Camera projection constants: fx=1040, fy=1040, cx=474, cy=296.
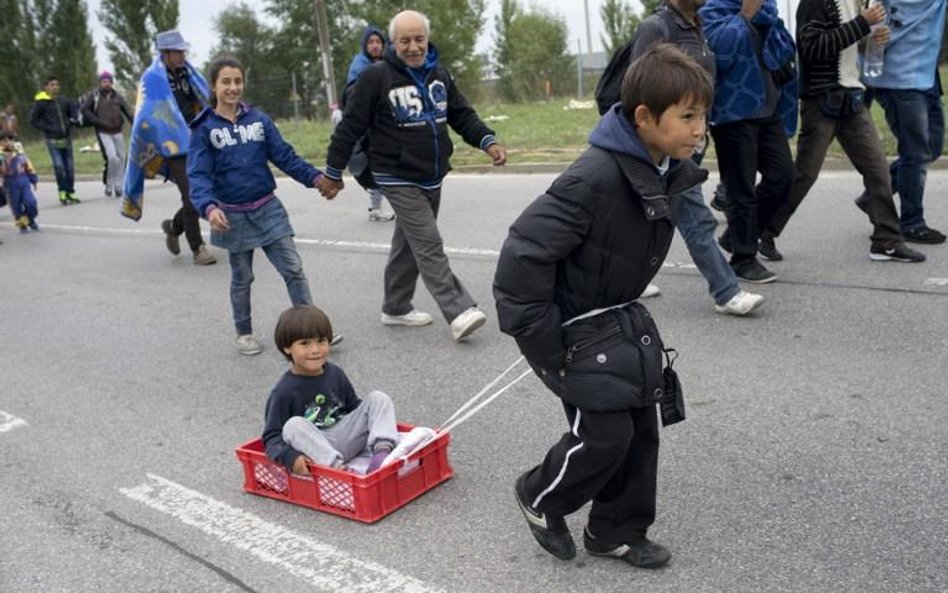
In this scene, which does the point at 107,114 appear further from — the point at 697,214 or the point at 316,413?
the point at 316,413

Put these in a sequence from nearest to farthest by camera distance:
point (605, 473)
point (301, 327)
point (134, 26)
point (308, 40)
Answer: point (605, 473)
point (301, 327)
point (134, 26)
point (308, 40)

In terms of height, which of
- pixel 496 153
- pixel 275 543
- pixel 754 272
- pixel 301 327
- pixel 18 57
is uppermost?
pixel 18 57

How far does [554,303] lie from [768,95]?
12.1 ft

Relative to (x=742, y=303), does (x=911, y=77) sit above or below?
above

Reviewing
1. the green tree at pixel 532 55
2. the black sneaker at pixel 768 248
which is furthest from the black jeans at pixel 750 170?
the green tree at pixel 532 55

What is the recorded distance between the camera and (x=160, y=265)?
10008 millimetres

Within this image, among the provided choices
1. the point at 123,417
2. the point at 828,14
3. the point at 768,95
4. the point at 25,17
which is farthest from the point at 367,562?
the point at 25,17

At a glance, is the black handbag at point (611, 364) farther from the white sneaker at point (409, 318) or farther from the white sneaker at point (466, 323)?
the white sneaker at point (409, 318)

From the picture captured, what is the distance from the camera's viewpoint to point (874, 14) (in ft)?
21.1

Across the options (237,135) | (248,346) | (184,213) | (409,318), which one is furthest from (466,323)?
(184,213)

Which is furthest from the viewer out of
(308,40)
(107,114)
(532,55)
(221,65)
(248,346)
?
(308,40)

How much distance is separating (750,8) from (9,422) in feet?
15.6

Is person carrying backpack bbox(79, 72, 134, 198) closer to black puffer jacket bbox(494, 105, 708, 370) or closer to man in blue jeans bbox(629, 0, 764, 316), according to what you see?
man in blue jeans bbox(629, 0, 764, 316)

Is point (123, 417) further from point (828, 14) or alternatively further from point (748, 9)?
point (828, 14)
